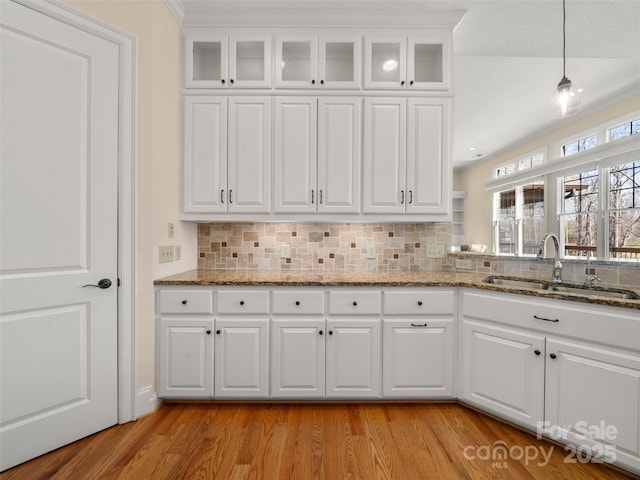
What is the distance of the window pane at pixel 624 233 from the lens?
2.03 metres

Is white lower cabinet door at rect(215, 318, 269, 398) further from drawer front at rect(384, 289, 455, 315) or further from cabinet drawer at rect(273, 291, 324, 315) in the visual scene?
drawer front at rect(384, 289, 455, 315)

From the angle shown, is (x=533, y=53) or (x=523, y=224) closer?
(x=533, y=53)

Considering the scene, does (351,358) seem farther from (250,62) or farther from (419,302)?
(250,62)

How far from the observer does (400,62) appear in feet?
7.04

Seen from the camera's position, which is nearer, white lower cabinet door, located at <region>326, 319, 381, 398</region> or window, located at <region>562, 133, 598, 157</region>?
white lower cabinet door, located at <region>326, 319, 381, 398</region>


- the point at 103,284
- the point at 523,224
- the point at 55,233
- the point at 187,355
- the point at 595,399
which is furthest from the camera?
the point at 523,224

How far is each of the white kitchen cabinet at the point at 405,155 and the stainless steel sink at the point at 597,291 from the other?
91 centimetres

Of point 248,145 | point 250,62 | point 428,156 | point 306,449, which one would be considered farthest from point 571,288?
point 250,62

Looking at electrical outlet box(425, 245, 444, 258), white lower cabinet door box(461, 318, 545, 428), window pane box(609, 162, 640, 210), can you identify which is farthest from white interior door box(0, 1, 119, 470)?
window pane box(609, 162, 640, 210)

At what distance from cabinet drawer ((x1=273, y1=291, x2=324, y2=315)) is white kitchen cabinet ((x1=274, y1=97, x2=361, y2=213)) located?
2.46 feet

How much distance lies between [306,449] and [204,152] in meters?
2.12

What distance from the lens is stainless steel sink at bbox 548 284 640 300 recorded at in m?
1.65

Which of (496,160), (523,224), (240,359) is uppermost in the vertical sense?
(496,160)

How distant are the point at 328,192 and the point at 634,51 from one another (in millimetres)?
2892
